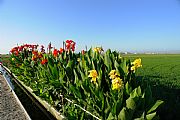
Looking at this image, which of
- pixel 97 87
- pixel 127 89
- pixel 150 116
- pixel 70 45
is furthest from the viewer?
pixel 70 45

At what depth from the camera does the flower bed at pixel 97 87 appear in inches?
132

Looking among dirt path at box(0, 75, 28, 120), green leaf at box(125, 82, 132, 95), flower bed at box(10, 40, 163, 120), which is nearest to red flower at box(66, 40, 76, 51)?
flower bed at box(10, 40, 163, 120)

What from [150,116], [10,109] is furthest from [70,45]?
[150,116]

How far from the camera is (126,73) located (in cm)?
374

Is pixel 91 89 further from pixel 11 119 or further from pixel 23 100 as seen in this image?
pixel 23 100

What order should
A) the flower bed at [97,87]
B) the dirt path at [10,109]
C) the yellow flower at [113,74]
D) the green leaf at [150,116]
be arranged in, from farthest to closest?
the dirt path at [10,109] → the yellow flower at [113,74] → the flower bed at [97,87] → the green leaf at [150,116]

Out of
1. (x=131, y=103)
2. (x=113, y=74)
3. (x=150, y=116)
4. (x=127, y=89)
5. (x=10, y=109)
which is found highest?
(x=113, y=74)

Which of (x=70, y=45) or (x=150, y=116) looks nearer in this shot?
(x=150, y=116)

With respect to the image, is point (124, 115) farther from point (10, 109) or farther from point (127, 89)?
point (10, 109)

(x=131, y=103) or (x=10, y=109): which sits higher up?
(x=131, y=103)

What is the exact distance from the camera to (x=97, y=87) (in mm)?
3924

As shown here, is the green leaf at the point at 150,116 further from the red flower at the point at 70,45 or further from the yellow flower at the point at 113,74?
the red flower at the point at 70,45

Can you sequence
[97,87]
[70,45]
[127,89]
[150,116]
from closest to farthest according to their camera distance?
[150,116]
[127,89]
[97,87]
[70,45]

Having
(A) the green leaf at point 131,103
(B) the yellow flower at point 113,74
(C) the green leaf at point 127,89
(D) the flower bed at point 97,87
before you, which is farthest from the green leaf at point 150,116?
(B) the yellow flower at point 113,74
